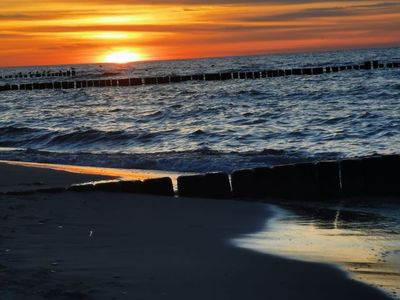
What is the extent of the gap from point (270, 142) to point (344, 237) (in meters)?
12.4

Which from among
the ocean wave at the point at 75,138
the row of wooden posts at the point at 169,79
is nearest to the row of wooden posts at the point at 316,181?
the ocean wave at the point at 75,138

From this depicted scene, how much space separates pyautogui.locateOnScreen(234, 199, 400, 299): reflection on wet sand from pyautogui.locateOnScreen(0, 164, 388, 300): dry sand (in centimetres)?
25

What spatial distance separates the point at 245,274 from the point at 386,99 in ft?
99.5

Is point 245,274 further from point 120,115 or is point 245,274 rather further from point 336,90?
point 336,90

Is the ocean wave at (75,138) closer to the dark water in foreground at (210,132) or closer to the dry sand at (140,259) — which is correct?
the dark water in foreground at (210,132)

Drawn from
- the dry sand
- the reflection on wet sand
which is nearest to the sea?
the reflection on wet sand

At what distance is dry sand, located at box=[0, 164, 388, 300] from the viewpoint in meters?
5.44

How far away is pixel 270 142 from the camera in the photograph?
66.7 ft

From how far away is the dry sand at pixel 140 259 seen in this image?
5441 millimetres

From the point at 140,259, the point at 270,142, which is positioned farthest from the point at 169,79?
the point at 140,259

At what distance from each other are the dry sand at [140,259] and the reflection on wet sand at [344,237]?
0.83 feet

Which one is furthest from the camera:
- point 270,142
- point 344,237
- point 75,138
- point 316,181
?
point 75,138

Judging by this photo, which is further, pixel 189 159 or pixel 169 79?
pixel 169 79

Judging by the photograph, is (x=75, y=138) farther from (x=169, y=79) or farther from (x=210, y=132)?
(x=169, y=79)
